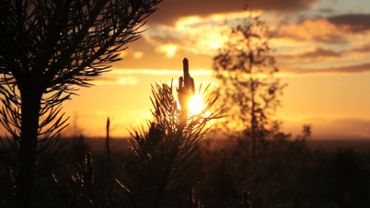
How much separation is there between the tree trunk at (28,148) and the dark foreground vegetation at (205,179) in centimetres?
8

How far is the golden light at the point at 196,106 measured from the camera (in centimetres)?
179

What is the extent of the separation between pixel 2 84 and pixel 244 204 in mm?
1042

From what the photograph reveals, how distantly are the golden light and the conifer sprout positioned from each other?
0.01 m

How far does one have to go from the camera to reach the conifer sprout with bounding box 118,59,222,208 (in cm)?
183

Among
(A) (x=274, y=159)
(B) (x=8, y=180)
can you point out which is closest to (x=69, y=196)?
(B) (x=8, y=180)

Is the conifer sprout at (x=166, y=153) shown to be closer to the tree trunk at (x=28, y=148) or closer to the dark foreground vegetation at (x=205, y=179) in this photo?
the dark foreground vegetation at (x=205, y=179)

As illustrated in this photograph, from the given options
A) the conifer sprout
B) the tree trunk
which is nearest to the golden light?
the conifer sprout

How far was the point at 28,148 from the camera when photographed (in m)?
1.92

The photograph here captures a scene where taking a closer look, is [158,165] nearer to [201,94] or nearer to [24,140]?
[201,94]

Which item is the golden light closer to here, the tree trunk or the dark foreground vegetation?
the dark foreground vegetation

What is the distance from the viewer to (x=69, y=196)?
2.14 metres

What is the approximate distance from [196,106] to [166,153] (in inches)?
8.2

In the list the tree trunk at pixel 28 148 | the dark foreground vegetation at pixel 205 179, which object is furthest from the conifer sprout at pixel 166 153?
the tree trunk at pixel 28 148

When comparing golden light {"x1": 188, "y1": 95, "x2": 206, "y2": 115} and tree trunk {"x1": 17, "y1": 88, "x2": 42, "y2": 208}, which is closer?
golden light {"x1": 188, "y1": 95, "x2": 206, "y2": 115}
